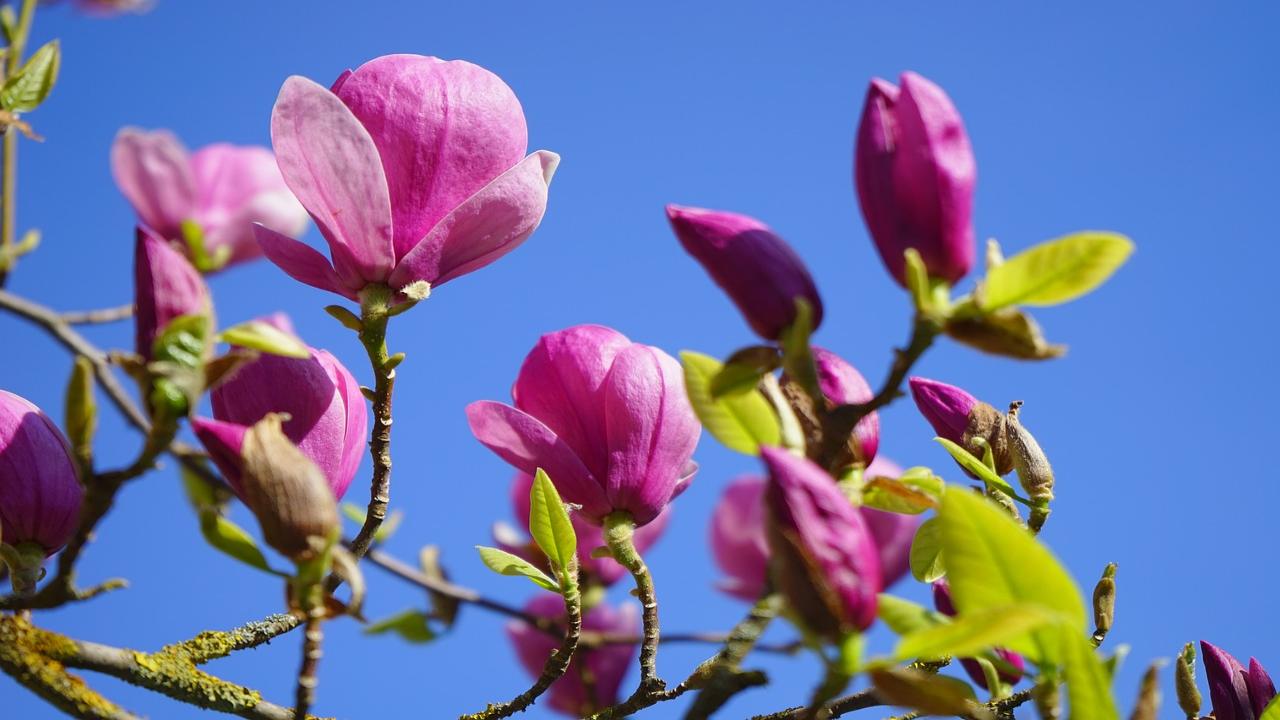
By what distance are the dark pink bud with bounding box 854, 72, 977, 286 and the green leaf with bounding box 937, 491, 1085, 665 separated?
13cm

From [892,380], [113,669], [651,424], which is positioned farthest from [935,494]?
[113,669]

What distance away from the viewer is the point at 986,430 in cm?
90

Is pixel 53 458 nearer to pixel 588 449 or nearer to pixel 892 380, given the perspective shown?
pixel 588 449

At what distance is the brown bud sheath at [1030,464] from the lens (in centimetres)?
89

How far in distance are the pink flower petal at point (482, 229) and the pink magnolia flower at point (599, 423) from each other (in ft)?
0.35

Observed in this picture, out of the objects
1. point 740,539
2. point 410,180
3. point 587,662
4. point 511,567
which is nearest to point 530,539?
point 587,662

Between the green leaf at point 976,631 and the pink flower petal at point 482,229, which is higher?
the pink flower petal at point 482,229

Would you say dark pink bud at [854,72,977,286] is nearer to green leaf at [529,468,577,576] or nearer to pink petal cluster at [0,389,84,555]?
green leaf at [529,468,577,576]

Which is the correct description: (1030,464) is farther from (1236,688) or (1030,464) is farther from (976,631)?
(976,631)

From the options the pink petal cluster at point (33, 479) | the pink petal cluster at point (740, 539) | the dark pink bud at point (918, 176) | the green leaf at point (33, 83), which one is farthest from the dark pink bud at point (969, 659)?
the pink petal cluster at point (740, 539)

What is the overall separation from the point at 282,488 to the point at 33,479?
0.33 meters

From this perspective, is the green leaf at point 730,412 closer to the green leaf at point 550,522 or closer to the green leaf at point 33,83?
the green leaf at point 550,522

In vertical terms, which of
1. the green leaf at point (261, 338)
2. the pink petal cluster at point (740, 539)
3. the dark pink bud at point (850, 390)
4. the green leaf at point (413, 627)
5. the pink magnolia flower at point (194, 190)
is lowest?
the green leaf at point (413, 627)

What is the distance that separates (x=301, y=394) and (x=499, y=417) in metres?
0.16
